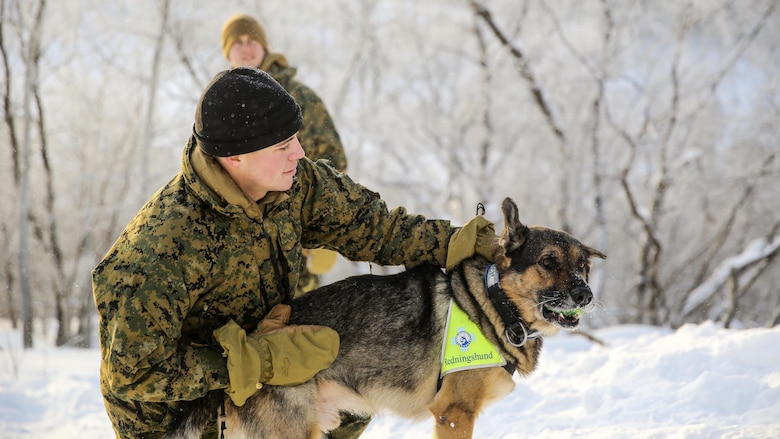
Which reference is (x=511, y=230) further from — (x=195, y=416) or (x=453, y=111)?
(x=453, y=111)

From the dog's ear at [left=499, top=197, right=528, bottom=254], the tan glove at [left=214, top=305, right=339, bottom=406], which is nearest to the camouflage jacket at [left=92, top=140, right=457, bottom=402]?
the tan glove at [left=214, top=305, right=339, bottom=406]

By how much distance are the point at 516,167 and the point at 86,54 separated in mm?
14132

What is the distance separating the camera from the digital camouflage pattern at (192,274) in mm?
Result: 2285

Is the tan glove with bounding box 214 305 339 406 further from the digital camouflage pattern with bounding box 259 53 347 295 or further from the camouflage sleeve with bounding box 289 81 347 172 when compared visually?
the camouflage sleeve with bounding box 289 81 347 172

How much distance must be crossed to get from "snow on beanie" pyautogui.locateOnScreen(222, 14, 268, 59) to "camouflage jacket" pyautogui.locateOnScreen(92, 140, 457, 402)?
243 cm

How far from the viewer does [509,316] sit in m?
3.06

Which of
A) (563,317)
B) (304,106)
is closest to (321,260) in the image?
(304,106)

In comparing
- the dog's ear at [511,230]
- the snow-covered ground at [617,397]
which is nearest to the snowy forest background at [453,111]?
the snow-covered ground at [617,397]

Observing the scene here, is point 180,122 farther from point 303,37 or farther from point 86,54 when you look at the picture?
point 303,37

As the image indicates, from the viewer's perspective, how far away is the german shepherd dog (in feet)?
9.48

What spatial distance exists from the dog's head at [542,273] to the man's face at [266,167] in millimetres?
1157

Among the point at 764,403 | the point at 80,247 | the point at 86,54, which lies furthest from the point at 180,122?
the point at 764,403

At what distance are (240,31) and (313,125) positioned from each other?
3.81 feet

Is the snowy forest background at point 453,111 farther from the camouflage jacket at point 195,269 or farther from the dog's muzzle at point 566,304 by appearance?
the dog's muzzle at point 566,304
